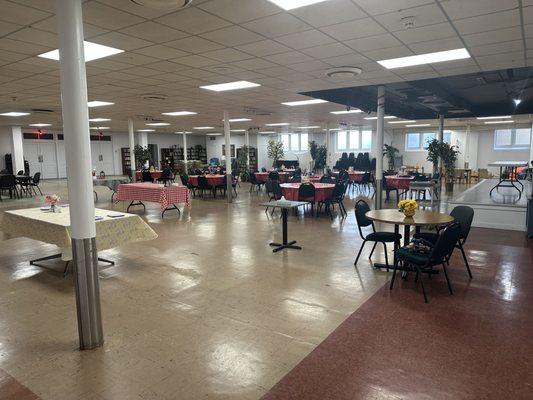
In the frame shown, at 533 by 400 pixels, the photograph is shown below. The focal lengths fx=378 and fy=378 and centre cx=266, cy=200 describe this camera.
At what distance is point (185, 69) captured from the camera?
20.2 feet

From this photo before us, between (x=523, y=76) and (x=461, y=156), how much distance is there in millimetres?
12424

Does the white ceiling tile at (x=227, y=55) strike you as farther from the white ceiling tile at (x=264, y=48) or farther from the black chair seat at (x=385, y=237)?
the black chair seat at (x=385, y=237)

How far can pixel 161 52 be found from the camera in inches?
201

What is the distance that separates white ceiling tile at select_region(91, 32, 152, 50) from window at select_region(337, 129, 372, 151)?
18.3 metres

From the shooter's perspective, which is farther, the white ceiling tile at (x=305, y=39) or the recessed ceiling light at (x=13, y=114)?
the recessed ceiling light at (x=13, y=114)

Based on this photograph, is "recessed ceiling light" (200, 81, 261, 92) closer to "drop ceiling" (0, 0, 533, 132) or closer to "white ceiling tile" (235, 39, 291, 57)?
"drop ceiling" (0, 0, 533, 132)

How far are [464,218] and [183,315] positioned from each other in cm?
356

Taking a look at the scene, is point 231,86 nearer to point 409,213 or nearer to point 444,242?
point 409,213

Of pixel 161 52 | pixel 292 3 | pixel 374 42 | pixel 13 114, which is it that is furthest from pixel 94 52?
pixel 13 114

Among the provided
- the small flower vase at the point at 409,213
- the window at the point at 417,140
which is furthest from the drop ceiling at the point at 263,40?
the window at the point at 417,140

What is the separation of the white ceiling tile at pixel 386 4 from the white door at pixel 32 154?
20.6 m

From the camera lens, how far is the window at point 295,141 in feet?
80.3

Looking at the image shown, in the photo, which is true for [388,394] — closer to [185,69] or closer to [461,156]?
[185,69]

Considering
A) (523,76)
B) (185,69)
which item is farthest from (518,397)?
(523,76)
